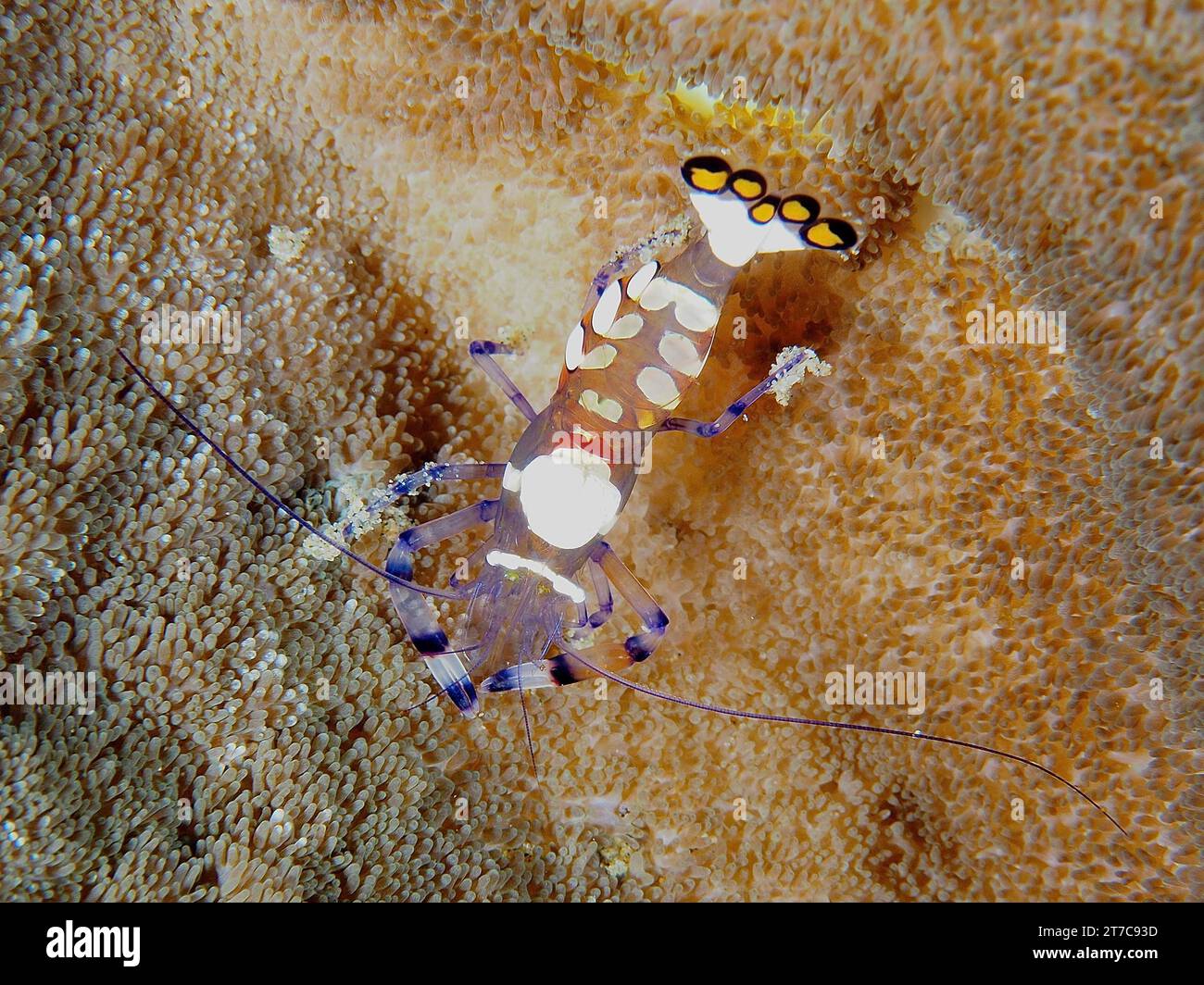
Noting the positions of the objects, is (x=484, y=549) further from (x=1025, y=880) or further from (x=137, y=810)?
(x=1025, y=880)

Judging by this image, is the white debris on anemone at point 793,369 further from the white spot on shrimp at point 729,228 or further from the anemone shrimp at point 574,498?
the white spot on shrimp at point 729,228

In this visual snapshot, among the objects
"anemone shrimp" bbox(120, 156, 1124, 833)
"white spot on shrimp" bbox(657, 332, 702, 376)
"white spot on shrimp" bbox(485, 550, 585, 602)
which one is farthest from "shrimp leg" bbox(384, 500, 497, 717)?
"white spot on shrimp" bbox(657, 332, 702, 376)

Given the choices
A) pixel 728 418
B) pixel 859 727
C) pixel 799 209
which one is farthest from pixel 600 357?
pixel 859 727

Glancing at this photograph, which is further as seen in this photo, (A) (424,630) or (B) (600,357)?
(B) (600,357)

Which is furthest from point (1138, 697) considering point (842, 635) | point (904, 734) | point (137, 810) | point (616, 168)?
point (137, 810)

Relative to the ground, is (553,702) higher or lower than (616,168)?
lower

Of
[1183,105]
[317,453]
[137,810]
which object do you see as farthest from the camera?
[317,453]

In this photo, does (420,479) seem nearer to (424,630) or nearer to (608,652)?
(424,630)
